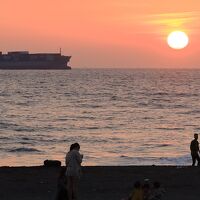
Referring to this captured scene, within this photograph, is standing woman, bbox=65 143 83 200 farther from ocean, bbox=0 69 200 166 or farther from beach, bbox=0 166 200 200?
ocean, bbox=0 69 200 166

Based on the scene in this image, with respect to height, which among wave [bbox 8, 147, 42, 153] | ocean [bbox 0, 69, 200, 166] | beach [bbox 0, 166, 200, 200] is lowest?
beach [bbox 0, 166, 200, 200]

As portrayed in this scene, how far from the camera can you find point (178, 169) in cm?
2086

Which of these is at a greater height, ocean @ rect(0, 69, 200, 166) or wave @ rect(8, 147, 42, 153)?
ocean @ rect(0, 69, 200, 166)

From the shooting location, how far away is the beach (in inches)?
644

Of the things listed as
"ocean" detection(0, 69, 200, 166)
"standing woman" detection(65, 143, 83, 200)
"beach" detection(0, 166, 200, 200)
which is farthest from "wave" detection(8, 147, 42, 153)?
"standing woman" detection(65, 143, 83, 200)

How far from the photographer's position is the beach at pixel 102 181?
16.4 m

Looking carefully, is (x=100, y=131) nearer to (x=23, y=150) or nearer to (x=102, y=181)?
(x=23, y=150)

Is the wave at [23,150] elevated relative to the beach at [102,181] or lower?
elevated

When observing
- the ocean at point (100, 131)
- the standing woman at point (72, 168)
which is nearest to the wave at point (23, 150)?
the ocean at point (100, 131)

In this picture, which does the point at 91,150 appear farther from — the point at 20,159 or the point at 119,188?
the point at 119,188

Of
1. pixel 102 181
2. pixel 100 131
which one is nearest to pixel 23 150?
pixel 100 131

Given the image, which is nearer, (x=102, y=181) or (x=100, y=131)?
(x=102, y=181)

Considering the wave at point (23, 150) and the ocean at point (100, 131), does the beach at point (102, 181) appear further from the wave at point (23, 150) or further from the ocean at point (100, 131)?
the wave at point (23, 150)

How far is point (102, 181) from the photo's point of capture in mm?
18359
